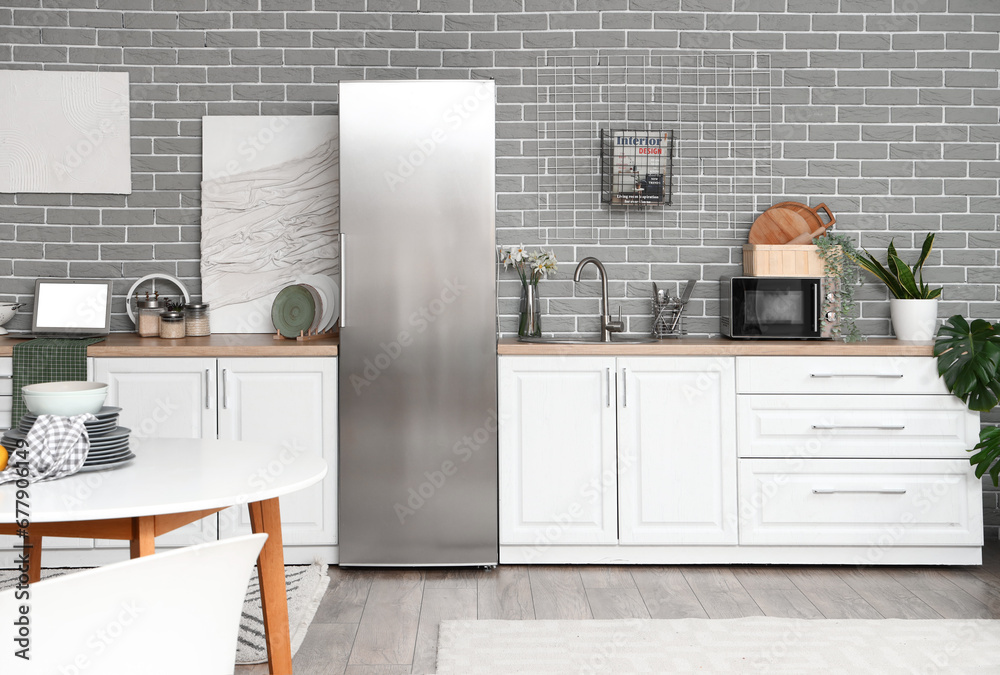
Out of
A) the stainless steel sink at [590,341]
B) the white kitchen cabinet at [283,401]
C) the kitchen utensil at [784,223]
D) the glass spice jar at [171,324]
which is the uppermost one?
the kitchen utensil at [784,223]

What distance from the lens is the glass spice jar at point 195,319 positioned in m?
3.57

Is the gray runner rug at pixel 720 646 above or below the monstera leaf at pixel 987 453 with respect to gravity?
below

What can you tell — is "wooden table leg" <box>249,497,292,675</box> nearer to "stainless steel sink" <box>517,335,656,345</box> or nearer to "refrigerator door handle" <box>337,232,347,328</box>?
"refrigerator door handle" <box>337,232,347,328</box>

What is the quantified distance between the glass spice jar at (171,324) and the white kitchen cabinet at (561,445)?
1434mm

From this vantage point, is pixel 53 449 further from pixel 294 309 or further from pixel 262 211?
pixel 262 211

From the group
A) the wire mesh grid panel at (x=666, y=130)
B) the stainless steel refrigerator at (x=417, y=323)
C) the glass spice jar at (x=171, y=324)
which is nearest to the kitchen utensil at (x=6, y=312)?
the glass spice jar at (x=171, y=324)

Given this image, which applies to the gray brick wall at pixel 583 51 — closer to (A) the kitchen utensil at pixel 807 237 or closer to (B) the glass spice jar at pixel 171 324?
(A) the kitchen utensil at pixel 807 237

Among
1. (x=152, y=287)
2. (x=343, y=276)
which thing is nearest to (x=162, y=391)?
(x=152, y=287)

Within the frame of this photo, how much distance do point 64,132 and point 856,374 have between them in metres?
3.68

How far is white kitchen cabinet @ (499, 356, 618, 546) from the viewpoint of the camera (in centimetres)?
323

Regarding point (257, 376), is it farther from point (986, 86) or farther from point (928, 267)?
point (986, 86)

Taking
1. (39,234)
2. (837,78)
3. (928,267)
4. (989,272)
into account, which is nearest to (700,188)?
(837,78)

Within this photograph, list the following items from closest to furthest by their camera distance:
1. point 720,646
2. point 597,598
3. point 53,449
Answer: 1. point 53,449
2. point 720,646
3. point 597,598

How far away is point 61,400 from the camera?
169 centimetres
